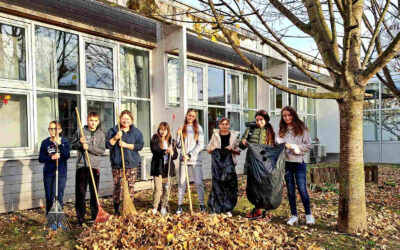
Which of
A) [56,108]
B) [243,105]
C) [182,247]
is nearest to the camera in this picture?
[182,247]

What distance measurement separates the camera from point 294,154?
4898 millimetres

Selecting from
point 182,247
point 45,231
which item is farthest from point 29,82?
point 182,247

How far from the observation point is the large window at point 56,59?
652cm

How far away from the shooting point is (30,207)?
235 inches

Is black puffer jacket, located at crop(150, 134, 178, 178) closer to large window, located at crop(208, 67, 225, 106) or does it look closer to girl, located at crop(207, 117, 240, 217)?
girl, located at crop(207, 117, 240, 217)

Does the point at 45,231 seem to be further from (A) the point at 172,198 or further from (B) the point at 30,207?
(A) the point at 172,198

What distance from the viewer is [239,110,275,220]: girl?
5.11m

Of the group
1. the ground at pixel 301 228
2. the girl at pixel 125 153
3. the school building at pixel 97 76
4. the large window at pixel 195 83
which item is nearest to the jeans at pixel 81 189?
the ground at pixel 301 228

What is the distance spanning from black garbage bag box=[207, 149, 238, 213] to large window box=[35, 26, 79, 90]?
355cm

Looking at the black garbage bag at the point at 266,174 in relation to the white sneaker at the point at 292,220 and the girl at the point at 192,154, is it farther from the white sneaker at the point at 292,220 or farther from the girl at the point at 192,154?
the girl at the point at 192,154

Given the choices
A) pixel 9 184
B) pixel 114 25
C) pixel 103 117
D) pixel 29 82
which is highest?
pixel 114 25

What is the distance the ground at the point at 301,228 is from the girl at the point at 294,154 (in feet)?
1.06

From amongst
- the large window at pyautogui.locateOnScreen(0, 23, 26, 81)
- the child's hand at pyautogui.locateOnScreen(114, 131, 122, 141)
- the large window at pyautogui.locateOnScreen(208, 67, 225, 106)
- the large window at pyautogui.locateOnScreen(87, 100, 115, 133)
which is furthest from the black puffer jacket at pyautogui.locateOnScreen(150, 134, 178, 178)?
the large window at pyautogui.locateOnScreen(208, 67, 225, 106)

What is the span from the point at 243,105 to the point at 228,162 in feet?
22.0
